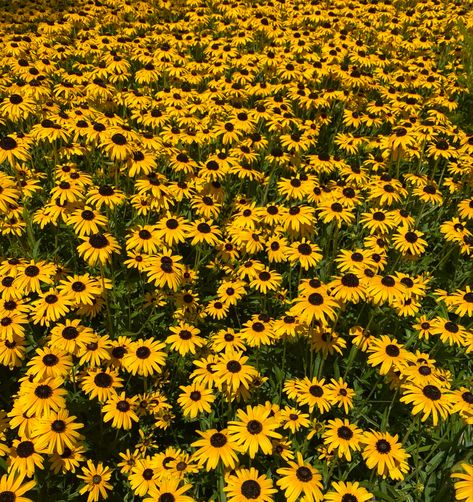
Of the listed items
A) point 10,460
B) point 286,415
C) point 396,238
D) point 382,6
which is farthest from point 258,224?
point 382,6

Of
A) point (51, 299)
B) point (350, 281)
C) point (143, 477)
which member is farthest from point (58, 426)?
point (350, 281)

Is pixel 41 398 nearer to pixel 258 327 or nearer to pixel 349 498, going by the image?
pixel 258 327

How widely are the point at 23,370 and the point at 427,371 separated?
4237mm

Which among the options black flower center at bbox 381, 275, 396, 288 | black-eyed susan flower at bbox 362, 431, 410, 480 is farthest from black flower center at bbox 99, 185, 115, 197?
black-eyed susan flower at bbox 362, 431, 410, 480

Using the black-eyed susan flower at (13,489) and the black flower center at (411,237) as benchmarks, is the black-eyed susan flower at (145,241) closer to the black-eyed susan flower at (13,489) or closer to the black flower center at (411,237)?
the black-eyed susan flower at (13,489)

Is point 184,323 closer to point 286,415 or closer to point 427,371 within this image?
point 286,415

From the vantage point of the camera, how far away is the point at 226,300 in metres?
5.50

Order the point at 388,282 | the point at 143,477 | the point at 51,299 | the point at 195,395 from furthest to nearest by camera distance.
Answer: the point at 388,282 < the point at 51,299 < the point at 195,395 < the point at 143,477

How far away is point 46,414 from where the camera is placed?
3.69m

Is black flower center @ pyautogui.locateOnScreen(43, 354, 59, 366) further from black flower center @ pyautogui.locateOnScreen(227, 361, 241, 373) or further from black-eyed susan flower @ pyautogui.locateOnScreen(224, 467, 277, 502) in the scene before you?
black-eyed susan flower @ pyautogui.locateOnScreen(224, 467, 277, 502)

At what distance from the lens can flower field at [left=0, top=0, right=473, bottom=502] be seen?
3984 mm

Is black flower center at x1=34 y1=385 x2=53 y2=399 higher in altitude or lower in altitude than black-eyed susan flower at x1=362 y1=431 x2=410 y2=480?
higher

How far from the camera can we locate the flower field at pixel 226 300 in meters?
3.98

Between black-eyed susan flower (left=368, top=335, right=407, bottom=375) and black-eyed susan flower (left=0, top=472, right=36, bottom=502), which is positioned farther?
black-eyed susan flower (left=368, top=335, right=407, bottom=375)
